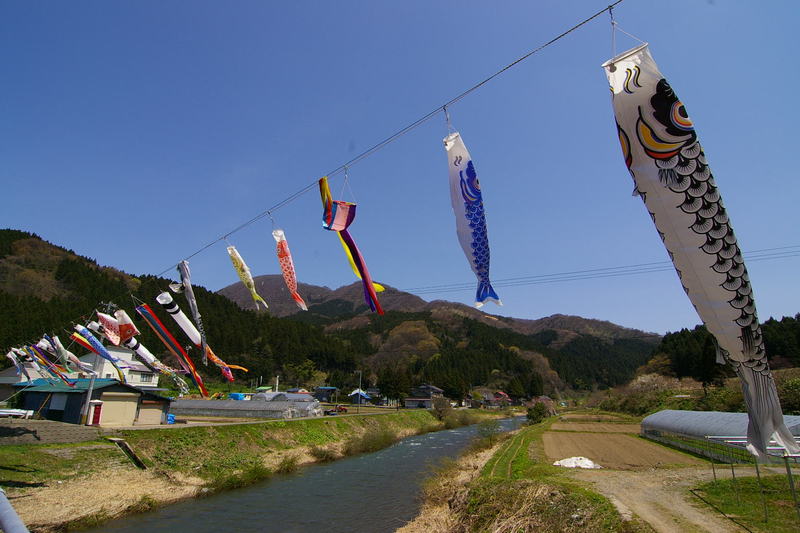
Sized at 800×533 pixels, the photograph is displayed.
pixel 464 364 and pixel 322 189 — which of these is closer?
pixel 322 189

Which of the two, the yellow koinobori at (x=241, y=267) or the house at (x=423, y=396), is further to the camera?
the house at (x=423, y=396)

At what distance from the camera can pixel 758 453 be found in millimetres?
5582

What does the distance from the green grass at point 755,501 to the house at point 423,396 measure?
5976 centimetres

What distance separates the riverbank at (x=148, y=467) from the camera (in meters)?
13.5

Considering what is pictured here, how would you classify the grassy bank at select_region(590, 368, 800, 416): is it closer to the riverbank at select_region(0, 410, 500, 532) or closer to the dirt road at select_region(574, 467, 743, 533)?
the dirt road at select_region(574, 467, 743, 533)

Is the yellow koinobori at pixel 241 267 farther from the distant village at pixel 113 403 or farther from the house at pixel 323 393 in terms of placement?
the house at pixel 323 393

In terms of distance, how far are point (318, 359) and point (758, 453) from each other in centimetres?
9301

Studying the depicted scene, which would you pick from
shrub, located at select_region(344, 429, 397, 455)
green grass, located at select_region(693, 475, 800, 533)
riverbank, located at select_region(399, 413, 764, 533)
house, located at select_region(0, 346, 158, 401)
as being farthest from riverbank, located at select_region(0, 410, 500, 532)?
green grass, located at select_region(693, 475, 800, 533)

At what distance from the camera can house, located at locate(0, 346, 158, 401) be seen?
30688 millimetres

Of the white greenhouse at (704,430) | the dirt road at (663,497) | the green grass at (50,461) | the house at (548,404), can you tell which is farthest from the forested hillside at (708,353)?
the green grass at (50,461)

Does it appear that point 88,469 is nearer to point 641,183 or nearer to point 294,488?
point 294,488

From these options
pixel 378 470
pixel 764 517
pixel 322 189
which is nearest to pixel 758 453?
pixel 764 517

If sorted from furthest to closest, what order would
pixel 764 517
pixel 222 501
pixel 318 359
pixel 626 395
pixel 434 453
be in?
pixel 318 359
pixel 626 395
pixel 434 453
pixel 222 501
pixel 764 517

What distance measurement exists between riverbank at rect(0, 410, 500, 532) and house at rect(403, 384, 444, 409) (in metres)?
41.7
